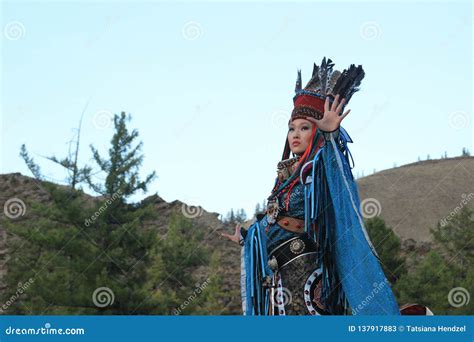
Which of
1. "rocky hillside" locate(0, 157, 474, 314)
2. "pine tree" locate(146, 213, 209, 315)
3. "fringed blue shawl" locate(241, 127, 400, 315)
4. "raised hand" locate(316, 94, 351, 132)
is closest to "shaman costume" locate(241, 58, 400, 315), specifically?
"fringed blue shawl" locate(241, 127, 400, 315)

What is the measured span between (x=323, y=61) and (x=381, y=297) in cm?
304

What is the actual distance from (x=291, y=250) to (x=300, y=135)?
145 centimetres

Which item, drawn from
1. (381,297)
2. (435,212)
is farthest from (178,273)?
(435,212)

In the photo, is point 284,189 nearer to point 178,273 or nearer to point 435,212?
point 178,273

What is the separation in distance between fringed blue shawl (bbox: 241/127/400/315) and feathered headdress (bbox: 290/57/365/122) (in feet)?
1.20

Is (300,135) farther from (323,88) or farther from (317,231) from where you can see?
(317,231)

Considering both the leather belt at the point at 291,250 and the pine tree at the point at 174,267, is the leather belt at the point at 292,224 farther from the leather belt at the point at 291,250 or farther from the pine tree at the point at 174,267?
the pine tree at the point at 174,267

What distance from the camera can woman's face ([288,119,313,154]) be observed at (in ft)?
28.3

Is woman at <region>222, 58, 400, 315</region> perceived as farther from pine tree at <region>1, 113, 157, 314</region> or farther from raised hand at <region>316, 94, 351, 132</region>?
pine tree at <region>1, 113, 157, 314</region>

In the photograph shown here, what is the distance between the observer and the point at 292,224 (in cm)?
840

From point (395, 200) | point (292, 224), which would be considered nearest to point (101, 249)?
point (292, 224)
